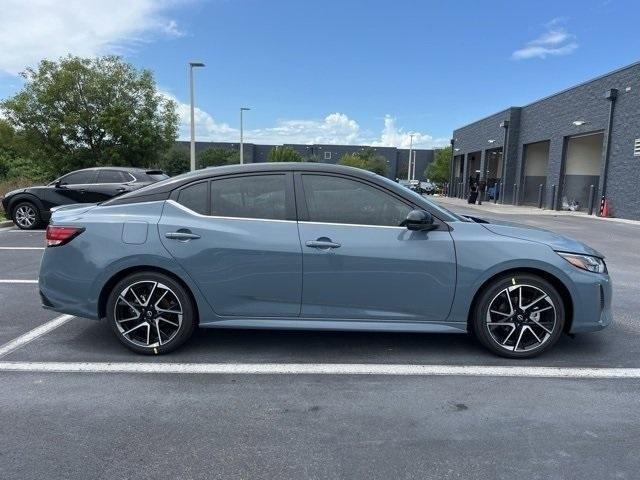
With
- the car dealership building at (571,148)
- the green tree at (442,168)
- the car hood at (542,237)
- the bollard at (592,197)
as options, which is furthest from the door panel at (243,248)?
the green tree at (442,168)

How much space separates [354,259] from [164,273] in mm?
1566

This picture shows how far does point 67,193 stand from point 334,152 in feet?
246

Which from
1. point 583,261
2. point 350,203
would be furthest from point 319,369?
point 583,261

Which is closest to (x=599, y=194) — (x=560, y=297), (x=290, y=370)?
(x=560, y=297)

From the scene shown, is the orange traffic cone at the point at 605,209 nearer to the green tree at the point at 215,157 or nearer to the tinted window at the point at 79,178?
the tinted window at the point at 79,178

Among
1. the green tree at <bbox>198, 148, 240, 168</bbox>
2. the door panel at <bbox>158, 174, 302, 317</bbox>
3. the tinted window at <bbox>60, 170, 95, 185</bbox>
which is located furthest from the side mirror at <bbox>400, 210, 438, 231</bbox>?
the green tree at <bbox>198, 148, 240, 168</bbox>

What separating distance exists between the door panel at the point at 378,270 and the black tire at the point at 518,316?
0.34 meters

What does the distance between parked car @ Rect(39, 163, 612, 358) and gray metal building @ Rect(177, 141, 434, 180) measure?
240 feet

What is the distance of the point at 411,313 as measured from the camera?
13.4 ft

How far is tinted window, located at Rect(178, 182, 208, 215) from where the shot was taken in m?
4.21

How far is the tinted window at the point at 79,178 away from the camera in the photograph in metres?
12.4

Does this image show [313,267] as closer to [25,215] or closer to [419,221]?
[419,221]

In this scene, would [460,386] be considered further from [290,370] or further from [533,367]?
[290,370]

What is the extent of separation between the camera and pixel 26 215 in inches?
484
